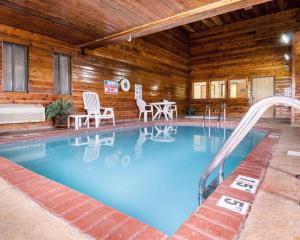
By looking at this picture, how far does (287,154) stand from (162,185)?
153 centimetres

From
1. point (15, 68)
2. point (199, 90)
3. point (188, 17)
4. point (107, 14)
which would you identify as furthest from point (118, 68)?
point (199, 90)

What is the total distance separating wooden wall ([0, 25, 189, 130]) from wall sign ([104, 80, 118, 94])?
0.53 feet

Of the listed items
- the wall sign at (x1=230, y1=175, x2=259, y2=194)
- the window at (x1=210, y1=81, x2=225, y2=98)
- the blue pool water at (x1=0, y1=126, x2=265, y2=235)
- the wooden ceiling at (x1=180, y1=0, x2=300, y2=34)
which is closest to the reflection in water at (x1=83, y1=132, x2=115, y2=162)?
the blue pool water at (x1=0, y1=126, x2=265, y2=235)

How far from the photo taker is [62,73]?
19.4 ft

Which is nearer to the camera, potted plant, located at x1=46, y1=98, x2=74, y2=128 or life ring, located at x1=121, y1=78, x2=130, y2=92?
potted plant, located at x1=46, y1=98, x2=74, y2=128

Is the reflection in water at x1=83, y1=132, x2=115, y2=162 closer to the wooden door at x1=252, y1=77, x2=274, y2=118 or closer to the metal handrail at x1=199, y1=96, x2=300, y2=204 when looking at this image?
the metal handrail at x1=199, y1=96, x2=300, y2=204

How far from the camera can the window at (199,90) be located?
11656 mm

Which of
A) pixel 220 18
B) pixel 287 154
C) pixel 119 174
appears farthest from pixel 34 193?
pixel 220 18

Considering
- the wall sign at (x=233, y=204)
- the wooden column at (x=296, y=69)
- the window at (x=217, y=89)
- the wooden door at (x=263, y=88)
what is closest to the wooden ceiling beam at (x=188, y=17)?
the wall sign at (x=233, y=204)

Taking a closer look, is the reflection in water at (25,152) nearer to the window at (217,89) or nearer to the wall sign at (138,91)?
the wall sign at (138,91)

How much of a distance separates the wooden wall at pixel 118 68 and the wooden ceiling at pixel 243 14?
2.84 feet

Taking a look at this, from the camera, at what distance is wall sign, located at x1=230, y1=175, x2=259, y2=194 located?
141cm

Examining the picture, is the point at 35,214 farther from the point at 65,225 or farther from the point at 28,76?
the point at 28,76

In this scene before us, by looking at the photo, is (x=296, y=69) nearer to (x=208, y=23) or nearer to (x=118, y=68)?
(x=208, y=23)
